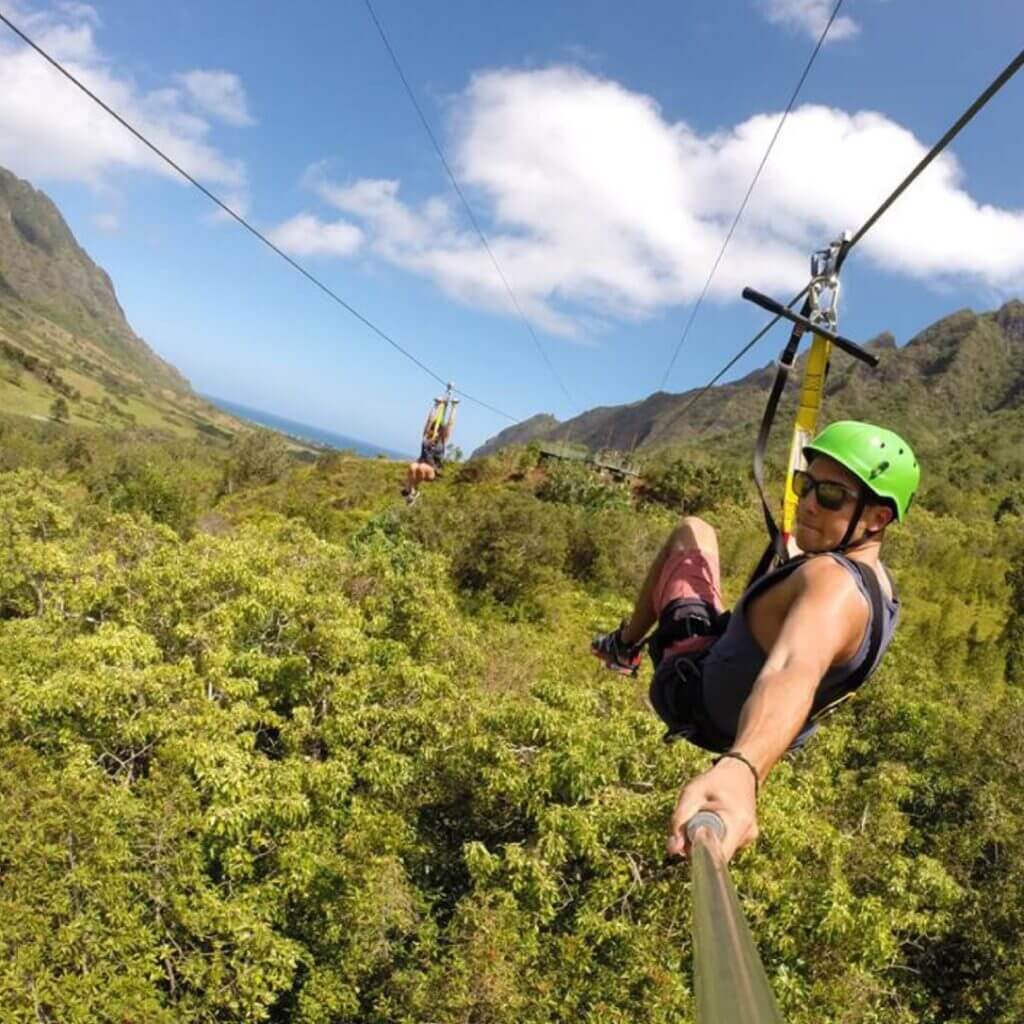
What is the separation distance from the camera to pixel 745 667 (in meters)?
2.30

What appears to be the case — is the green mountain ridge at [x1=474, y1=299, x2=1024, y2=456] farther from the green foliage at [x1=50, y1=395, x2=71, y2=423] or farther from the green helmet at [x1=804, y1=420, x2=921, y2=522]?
the green helmet at [x1=804, y1=420, x2=921, y2=522]

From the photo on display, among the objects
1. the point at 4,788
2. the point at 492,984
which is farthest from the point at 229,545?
the point at 492,984

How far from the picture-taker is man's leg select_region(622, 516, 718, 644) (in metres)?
3.27

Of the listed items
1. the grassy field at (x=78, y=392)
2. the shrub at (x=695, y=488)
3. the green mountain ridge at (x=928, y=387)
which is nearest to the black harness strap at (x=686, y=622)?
the shrub at (x=695, y=488)

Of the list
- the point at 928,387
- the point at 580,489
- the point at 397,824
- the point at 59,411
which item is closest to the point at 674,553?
the point at 397,824

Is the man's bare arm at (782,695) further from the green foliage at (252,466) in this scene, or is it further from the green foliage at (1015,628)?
the green foliage at (252,466)

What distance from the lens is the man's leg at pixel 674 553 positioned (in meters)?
3.27

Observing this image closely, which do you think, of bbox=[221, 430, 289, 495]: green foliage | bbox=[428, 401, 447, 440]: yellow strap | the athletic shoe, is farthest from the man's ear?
bbox=[221, 430, 289, 495]: green foliage

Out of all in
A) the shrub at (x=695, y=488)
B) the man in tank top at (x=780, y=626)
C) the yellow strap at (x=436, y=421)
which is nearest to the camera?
the man in tank top at (x=780, y=626)

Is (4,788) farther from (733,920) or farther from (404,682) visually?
(733,920)

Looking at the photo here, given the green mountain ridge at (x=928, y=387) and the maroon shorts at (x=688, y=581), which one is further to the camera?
the green mountain ridge at (x=928, y=387)

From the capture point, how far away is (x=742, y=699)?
7.75 feet

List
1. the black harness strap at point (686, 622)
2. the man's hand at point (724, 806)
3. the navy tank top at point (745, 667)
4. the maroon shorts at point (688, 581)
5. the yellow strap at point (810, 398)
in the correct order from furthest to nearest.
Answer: the yellow strap at point (810, 398) → the maroon shorts at point (688, 581) → the black harness strap at point (686, 622) → the navy tank top at point (745, 667) → the man's hand at point (724, 806)

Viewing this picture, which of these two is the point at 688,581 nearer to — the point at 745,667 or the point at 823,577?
the point at 745,667
